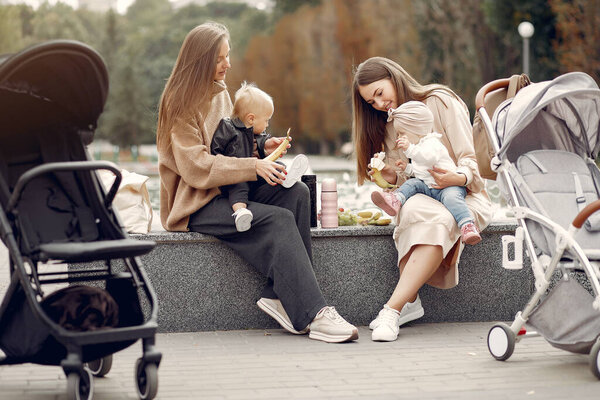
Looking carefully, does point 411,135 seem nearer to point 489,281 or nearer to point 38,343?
point 489,281

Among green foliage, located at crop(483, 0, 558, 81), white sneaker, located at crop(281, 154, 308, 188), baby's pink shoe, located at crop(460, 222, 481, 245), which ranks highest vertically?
green foliage, located at crop(483, 0, 558, 81)

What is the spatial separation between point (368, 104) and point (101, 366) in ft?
8.39

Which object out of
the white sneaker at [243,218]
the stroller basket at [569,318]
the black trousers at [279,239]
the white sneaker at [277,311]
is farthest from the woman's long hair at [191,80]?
the stroller basket at [569,318]

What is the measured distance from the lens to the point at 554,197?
498 centimetres

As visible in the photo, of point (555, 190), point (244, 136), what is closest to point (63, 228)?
point (244, 136)

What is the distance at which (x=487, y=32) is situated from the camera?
125 ft

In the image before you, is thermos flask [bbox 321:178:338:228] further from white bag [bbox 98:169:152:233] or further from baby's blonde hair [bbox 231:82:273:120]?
white bag [bbox 98:169:152:233]

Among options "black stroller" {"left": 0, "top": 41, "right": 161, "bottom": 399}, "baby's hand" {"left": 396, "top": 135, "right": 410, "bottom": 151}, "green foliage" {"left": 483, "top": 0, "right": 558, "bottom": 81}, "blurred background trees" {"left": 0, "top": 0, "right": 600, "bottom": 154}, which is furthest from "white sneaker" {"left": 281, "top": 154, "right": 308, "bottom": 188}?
"green foliage" {"left": 483, "top": 0, "right": 558, "bottom": 81}

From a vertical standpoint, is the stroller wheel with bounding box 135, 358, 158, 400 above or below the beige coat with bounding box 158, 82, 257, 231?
below

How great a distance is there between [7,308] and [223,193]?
1.85 metres

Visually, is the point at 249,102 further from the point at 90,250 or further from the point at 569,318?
the point at 569,318

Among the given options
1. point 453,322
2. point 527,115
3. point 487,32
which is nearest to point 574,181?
point 527,115

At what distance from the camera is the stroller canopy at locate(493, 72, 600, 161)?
4.93m

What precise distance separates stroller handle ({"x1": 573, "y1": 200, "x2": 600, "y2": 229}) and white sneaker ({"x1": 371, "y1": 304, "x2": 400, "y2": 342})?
A: 4.67ft
